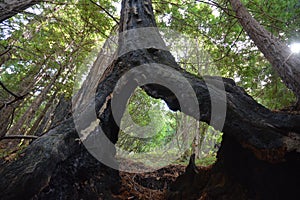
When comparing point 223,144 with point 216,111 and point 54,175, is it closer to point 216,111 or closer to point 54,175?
point 216,111

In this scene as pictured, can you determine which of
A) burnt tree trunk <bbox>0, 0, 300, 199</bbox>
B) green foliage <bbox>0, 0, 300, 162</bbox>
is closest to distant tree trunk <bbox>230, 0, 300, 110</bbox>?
green foliage <bbox>0, 0, 300, 162</bbox>

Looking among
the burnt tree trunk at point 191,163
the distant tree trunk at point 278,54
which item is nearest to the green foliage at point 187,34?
the distant tree trunk at point 278,54

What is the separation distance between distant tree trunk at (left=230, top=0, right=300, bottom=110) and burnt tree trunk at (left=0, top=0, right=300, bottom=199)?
116 centimetres

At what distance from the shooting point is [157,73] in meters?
2.00

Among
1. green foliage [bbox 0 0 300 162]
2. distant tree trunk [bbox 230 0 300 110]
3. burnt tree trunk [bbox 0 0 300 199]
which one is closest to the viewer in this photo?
burnt tree trunk [bbox 0 0 300 199]

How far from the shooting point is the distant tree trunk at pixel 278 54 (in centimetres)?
282

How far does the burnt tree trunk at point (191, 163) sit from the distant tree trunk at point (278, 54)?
3.80ft

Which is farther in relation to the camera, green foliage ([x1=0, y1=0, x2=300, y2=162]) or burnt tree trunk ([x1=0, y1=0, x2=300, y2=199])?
green foliage ([x1=0, y1=0, x2=300, y2=162])

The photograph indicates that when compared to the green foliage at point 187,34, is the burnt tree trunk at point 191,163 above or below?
below

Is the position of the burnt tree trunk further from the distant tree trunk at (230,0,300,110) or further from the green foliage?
the green foliage

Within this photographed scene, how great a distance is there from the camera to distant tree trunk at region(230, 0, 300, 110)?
2.82 m

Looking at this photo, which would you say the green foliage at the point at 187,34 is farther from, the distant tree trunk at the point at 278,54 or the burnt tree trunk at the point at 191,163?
the burnt tree trunk at the point at 191,163

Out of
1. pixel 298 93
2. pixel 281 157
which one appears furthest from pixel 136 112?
pixel 281 157

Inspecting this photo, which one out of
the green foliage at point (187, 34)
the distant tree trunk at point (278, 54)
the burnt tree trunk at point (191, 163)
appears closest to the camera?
the burnt tree trunk at point (191, 163)
